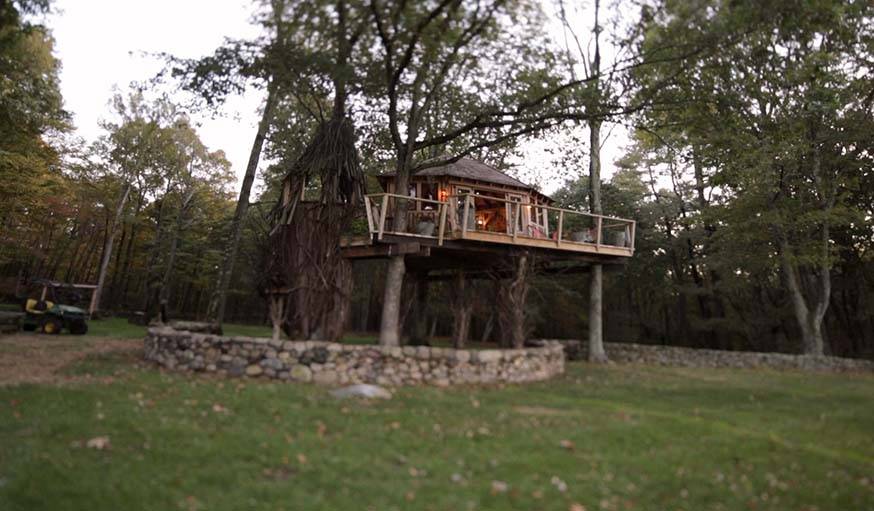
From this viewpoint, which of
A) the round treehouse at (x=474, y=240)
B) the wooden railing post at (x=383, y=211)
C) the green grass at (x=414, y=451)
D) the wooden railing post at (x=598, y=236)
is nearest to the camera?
the green grass at (x=414, y=451)

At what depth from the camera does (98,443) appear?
546 cm

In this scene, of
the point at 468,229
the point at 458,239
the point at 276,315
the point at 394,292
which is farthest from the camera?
the point at 394,292

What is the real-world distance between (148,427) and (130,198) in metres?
28.7

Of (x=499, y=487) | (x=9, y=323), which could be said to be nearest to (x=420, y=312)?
(x=9, y=323)

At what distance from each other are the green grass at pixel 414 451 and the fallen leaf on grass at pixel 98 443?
7 centimetres

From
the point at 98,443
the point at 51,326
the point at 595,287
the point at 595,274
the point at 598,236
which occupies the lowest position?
the point at 98,443

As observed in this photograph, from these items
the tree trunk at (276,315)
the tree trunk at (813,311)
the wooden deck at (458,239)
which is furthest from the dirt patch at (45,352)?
the tree trunk at (813,311)

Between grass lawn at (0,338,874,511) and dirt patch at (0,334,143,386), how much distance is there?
3.53ft

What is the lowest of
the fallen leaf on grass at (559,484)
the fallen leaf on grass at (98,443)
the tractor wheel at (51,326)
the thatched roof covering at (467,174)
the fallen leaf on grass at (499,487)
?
the fallen leaf on grass at (98,443)

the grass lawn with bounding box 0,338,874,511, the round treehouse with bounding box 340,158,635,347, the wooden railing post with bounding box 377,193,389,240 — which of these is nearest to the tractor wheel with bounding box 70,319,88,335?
the round treehouse with bounding box 340,158,635,347

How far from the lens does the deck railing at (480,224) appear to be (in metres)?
12.7

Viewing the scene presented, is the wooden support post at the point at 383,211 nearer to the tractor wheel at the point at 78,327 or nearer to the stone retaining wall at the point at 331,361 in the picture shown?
the stone retaining wall at the point at 331,361

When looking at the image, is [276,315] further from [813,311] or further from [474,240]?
[813,311]

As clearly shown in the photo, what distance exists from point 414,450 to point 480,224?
43.8ft
